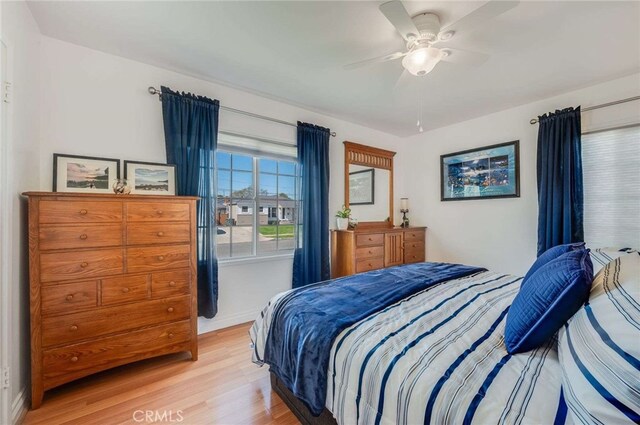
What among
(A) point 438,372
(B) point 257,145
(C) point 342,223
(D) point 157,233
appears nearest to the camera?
(A) point 438,372

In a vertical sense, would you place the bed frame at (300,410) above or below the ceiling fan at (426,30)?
below

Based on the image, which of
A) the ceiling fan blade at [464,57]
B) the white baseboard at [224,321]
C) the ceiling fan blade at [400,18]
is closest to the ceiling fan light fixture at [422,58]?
the ceiling fan blade at [400,18]

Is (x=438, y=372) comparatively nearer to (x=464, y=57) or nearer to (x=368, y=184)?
(x=464, y=57)

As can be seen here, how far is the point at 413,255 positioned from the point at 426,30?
308 centimetres

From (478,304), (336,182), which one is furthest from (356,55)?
(478,304)

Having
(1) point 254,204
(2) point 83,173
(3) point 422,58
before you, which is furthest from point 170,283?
(3) point 422,58

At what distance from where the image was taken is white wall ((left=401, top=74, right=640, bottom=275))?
2.68 m

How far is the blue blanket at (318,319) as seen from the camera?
1231 mm

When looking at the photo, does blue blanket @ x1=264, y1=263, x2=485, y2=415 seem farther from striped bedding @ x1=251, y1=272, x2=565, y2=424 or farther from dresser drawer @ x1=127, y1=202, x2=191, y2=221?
dresser drawer @ x1=127, y1=202, x2=191, y2=221

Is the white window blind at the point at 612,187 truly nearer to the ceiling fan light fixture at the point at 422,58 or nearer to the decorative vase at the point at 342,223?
the ceiling fan light fixture at the point at 422,58

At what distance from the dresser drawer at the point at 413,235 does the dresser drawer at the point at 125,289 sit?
10.8 feet

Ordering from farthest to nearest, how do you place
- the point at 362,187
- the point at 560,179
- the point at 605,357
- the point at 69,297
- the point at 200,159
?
the point at 362,187 < the point at 560,179 < the point at 200,159 < the point at 69,297 < the point at 605,357

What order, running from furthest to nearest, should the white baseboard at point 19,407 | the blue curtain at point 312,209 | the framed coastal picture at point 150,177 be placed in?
1. the blue curtain at point 312,209
2. the framed coastal picture at point 150,177
3. the white baseboard at point 19,407

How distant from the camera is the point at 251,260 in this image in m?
2.99
